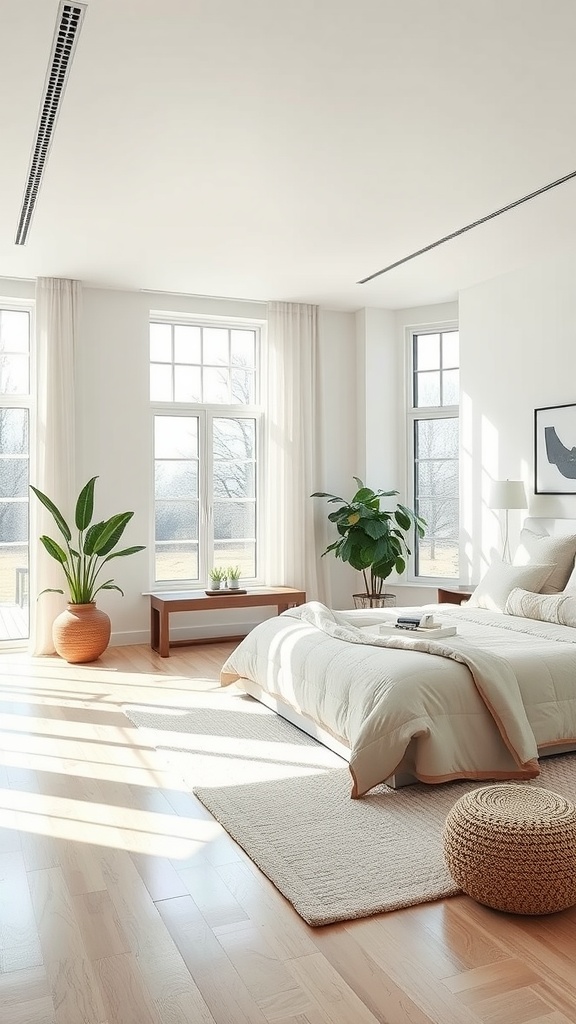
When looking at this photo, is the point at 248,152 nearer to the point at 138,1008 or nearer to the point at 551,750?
the point at 551,750

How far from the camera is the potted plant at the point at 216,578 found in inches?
262

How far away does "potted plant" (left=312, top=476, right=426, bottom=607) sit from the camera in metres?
6.86

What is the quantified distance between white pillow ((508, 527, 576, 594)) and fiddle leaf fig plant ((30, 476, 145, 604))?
2989 millimetres

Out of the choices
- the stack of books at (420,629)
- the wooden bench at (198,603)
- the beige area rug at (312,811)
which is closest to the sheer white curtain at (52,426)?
the wooden bench at (198,603)

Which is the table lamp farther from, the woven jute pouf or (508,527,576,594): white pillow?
the woven jute pouf

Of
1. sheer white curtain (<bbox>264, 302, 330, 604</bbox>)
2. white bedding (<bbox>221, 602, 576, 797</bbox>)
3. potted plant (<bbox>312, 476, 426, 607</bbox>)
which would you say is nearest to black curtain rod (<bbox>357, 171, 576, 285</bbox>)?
sheer white curtain (<bbox>264, 302, 330, 604</bbox>)

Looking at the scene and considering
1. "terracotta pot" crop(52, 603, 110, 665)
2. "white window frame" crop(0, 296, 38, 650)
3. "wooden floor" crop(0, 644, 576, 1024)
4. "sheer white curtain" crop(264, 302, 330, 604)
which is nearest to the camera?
"wooden floor" crop(0, 644, 576, 1024)

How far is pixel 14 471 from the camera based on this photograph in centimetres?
661

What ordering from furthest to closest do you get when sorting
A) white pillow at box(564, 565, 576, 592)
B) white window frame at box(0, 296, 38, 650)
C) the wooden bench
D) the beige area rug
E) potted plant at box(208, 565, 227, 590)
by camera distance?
potted plant at box(208, 565, 227, 590)
white window frame at box(0, 296, 38, 650)
the wooden bench
white pillow at box(564, 565, 576, 592)
the beige area rug

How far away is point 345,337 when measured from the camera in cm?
766

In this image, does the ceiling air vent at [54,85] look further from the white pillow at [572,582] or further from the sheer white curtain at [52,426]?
the white pillow at [572,582]

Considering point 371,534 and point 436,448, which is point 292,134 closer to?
point 371,534

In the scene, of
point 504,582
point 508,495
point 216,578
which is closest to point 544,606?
point 504,582

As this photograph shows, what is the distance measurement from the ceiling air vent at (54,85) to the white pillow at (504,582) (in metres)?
3.72
